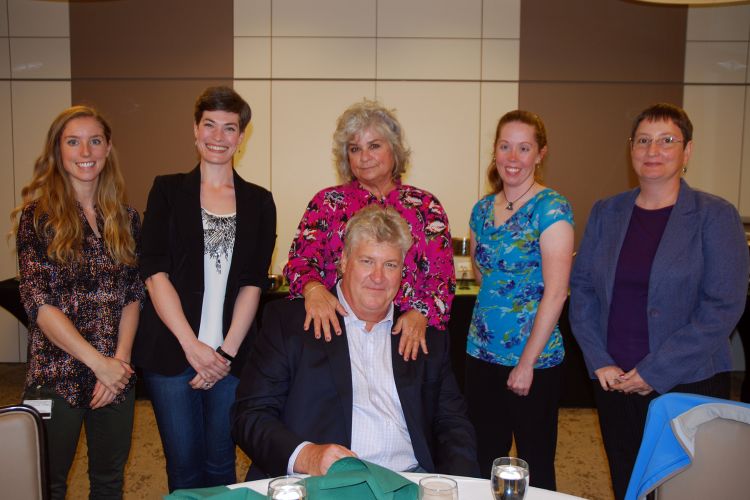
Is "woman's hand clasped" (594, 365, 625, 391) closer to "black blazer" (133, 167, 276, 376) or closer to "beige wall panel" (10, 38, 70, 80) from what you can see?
"black blazer" (133, 167, 276, 376)

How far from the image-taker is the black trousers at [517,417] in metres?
2.60

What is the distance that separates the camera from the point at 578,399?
15.3 ft

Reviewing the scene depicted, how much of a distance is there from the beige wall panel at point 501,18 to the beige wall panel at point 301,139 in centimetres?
122

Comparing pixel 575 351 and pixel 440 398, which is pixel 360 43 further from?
pixel 440 398

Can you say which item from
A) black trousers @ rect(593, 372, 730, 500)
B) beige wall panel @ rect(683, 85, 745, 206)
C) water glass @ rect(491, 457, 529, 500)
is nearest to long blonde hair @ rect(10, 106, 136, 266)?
water glass @ rect(491, 457, 529, 500)

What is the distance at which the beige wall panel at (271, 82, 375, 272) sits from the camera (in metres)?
6.01

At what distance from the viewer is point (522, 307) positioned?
2619 mm

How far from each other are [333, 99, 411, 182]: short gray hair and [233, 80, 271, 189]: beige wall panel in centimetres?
364

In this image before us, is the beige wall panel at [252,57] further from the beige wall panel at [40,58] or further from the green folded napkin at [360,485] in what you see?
the green folded napkin at [360,485]

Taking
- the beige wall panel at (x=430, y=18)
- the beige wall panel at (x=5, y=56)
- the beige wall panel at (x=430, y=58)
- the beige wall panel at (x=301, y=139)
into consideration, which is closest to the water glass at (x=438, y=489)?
the beige wall panel at (x=301, y=139)

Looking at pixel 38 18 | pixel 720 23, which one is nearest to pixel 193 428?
pixel 38 18

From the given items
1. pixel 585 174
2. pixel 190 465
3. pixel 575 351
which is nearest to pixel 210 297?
pixel 190 465

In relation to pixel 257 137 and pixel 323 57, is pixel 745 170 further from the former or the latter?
pixel 257 137

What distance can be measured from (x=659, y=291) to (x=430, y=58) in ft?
13.7
